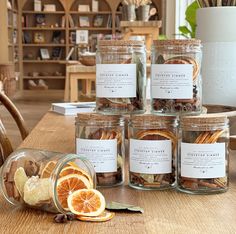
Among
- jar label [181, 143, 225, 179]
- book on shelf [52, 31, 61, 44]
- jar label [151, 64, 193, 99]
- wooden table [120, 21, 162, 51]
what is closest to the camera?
jar label [181, 143, 225, 179]

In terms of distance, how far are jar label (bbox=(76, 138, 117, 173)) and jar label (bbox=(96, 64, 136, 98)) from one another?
Result: 0.13 metres

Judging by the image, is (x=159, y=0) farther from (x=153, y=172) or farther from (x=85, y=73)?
(x=153, y=172)

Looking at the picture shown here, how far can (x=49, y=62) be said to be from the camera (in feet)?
40.9

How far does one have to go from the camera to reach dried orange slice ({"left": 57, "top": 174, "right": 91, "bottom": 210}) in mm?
955

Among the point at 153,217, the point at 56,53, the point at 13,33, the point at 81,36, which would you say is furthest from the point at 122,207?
the point at 56,53

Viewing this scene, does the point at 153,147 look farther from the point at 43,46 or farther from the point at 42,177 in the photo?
the point at 43,46

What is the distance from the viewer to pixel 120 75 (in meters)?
1.20

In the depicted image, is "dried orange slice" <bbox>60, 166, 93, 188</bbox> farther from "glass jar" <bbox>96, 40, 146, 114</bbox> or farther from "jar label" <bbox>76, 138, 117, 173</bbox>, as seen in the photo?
"glass jar" <bbox>96, 40, 146, 114</bbox>

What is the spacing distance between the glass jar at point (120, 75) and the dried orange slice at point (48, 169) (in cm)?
27

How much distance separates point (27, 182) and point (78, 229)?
14 centimetres

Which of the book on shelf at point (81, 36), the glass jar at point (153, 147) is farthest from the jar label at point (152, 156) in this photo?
the book on shelf at point (81, 36)

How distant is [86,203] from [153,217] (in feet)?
0.37

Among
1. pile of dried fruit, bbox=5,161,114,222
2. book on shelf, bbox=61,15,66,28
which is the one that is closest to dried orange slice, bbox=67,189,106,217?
pile of dried fruit, bbox=5,161,114,222

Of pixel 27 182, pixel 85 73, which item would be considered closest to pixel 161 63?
pixel 27 182
